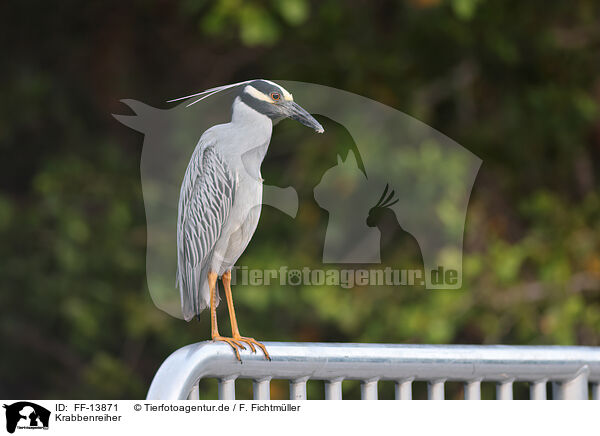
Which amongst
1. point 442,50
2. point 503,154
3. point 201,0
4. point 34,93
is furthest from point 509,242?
point 34,93

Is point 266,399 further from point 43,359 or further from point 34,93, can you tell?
point 43,359

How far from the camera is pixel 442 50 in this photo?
290cm

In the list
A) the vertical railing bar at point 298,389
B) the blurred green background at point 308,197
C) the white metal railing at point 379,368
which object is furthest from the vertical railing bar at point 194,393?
the blurred green background at point 308,197

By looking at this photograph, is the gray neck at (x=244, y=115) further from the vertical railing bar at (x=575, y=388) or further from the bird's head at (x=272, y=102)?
the vertical railing bar at (x=575, y=388)

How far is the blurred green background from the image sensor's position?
2721 millimetres

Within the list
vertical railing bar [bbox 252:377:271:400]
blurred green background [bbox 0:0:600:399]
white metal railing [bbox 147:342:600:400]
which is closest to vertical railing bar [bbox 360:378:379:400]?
white metal railing [bbox 147:342:600:400]

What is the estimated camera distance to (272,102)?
0.77 m

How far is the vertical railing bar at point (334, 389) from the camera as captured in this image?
934 mm

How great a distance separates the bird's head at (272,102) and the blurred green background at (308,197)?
5.59 feet

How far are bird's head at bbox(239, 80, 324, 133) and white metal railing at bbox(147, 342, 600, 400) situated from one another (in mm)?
246
